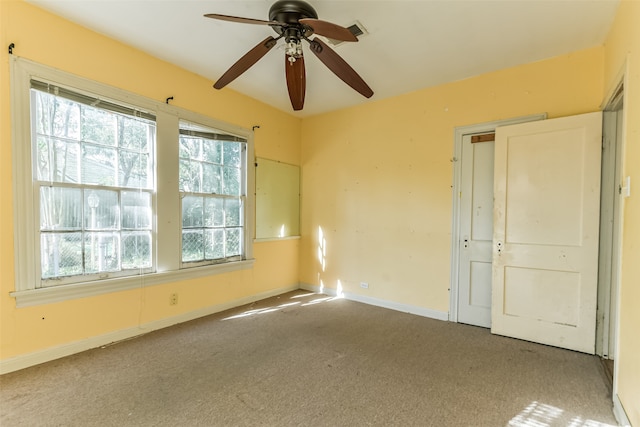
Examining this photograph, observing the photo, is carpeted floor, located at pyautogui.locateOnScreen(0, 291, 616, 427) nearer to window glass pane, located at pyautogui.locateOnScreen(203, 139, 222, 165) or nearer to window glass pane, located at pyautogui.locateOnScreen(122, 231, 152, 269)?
window glass pane, located at pyautogui.locateOnScreen(122, 231, 152, 269)

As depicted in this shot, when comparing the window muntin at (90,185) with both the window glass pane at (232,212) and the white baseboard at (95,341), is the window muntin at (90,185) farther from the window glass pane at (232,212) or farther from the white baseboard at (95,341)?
the window glass pane at (232,212)

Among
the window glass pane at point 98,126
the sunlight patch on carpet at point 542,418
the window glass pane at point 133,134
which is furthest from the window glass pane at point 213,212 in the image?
the sunlight patch on carpet at point 542,418

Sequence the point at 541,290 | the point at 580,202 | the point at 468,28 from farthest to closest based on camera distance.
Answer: the point at 541,290, the point at 580,202, the point at 468,28

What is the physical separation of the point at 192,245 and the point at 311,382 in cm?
200

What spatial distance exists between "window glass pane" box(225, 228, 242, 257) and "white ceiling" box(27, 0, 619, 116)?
1836 millimetres

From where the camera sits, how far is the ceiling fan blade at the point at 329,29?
1.58 meters

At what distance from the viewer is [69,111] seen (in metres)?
2.32

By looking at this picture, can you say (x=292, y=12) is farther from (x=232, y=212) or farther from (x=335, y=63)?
(x=232, y=212)

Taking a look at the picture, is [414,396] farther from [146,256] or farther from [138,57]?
[138,57]

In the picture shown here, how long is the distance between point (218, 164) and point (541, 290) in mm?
3630

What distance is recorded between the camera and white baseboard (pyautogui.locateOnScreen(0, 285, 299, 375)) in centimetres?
207

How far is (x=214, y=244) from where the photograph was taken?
338cm

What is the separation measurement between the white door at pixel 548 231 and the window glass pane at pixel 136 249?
11.4 ft

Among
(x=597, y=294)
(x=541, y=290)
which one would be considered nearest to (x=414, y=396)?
(x=541, y=290)
